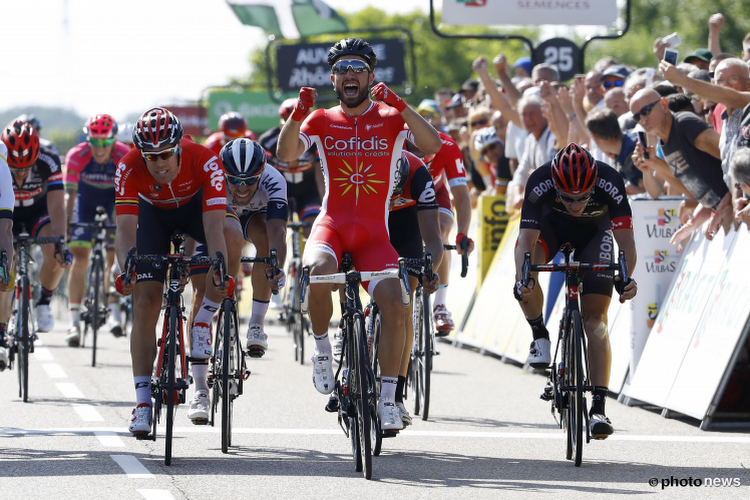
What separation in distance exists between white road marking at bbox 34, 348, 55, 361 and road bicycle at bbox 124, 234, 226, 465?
6.13 m

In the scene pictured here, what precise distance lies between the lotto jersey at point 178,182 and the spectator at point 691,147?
3657mm

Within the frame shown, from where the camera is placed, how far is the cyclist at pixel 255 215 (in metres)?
8.84

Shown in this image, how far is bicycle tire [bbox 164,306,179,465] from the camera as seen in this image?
755 centimetres

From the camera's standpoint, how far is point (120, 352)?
49.0 feet

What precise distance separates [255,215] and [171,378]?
2.43 metres

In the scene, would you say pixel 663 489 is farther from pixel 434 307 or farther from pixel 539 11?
pixel 539 11

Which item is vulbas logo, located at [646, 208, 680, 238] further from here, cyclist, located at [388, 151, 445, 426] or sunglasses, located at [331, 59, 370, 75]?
sunglasses, located at [331, 59, 370, 75]

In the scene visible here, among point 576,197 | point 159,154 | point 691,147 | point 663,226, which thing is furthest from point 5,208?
point 663,226

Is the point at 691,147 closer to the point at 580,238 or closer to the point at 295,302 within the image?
the point at 580,238

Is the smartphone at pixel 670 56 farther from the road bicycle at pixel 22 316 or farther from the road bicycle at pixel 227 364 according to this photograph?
the road bicycle at pixel 22 316

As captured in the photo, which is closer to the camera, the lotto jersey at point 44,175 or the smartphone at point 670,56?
the smartphone at point 670,56

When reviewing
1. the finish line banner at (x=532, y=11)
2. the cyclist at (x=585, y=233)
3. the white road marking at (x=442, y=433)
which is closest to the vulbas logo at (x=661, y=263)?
the white road marking at (x=442, y=433)

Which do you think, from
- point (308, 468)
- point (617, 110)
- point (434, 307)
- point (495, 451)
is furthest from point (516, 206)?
point (308, 468)

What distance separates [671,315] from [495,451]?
280 cm
